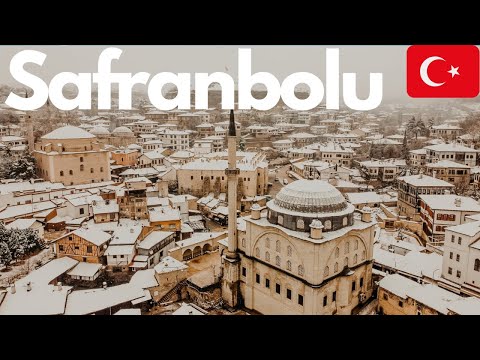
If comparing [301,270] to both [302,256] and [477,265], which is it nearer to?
[302,256]

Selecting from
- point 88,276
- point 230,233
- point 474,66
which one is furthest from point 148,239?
point 474,66

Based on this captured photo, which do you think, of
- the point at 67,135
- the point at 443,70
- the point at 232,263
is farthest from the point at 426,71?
the point at 67,135

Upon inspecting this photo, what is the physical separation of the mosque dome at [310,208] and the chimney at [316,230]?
26 cm

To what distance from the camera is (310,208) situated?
30.7 feet

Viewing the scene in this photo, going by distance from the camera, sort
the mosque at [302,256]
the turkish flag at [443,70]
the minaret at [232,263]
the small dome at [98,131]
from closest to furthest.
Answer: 1. the turkish flag at [443,70]
2. the mosque at [302,256]
3. the minaret at [232,263]
4. the small dome at [98,131]

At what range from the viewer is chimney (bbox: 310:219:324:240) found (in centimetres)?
870

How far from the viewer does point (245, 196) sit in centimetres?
1823

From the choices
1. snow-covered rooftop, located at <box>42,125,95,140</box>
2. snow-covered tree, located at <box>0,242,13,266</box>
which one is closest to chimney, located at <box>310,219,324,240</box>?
snow-covered tree, located at <box>0,242,13,266</box>

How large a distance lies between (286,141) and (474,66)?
67.9 feet

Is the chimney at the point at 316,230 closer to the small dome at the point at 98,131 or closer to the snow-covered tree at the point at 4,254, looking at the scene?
the snow-covered tree at the point at 4,254

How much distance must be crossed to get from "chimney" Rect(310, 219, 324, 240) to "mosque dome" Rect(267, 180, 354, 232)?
0.84 feet

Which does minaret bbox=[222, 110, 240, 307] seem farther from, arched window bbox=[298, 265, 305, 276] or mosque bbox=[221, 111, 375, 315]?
arched window bbox=[298, 265, 305, 276]

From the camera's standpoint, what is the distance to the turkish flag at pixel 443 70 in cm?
689

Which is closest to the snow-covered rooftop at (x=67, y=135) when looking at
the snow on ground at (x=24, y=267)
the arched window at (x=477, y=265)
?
the snow on ground at (x=24, y=267)
